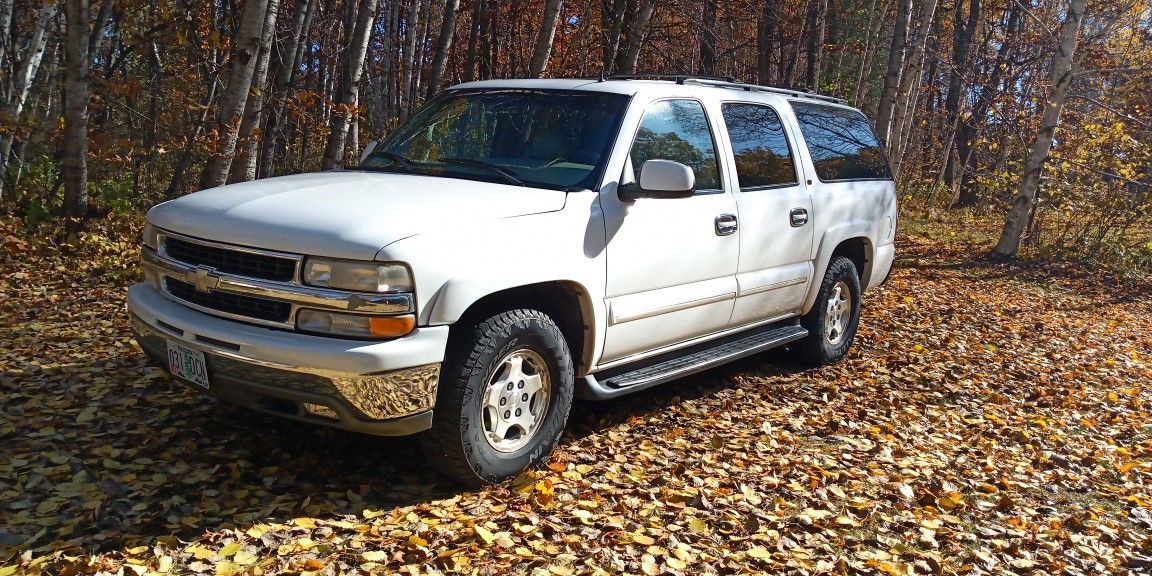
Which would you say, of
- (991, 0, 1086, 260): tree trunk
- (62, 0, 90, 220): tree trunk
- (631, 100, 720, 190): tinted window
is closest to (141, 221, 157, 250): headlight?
(631, 100, 720, 190): tinted window

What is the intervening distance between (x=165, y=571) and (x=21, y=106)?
29.5 feet

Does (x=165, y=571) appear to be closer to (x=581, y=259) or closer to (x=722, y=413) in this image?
(x=581, y=259)

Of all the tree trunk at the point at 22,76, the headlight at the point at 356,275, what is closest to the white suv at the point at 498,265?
the headlight at the point at 356,275

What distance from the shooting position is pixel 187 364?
3.90 metres

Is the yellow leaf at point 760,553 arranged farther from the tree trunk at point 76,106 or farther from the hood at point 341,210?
the tree trunk at point 76,106

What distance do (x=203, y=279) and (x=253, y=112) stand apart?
19.3 ft

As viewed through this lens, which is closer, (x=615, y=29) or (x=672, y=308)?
(x=672, y=308)

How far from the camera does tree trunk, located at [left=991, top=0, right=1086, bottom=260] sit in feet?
41.1

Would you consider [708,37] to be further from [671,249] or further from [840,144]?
[671,249]

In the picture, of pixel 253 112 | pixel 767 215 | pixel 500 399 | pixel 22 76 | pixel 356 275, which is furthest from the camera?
pixel 22 76

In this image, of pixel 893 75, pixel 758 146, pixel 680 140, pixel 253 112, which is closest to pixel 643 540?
pixel 680 140

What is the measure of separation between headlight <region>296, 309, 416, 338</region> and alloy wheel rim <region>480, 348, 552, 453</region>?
1.74 ft

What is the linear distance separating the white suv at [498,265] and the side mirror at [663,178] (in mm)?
11

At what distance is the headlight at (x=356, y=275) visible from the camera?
140 inches
